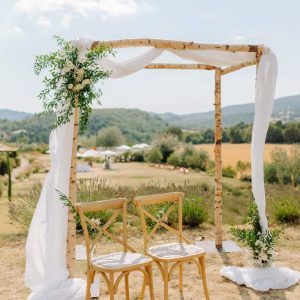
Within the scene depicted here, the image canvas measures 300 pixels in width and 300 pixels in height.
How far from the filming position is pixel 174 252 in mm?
3469

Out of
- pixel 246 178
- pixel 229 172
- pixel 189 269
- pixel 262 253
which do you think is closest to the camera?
pixel 262 253

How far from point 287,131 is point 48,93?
2349 centimetres

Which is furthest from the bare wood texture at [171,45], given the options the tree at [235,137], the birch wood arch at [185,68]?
the tree at [235,137]

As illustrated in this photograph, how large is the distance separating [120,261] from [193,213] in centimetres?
355

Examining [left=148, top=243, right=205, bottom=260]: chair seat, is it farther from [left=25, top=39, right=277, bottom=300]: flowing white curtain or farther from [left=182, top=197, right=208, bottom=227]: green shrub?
[left=182, top=197, right=208, bottom=227]: green shrub

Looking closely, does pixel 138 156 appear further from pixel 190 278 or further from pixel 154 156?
pixel 190 278

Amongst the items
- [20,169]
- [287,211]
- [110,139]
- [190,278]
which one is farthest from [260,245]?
[110,139]

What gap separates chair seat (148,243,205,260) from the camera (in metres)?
3.33

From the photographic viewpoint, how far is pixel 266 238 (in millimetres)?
4180

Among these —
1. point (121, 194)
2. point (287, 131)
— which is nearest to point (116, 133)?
point (287, 131)

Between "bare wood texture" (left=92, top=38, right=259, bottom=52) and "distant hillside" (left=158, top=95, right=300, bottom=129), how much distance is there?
71334mm

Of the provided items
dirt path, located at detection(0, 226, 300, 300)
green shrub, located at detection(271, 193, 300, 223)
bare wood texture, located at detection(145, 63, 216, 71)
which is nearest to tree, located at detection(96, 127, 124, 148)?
green shrub, located at detection(271, 193, 300, 223)

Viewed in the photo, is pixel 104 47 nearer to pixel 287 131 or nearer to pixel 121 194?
pixel 121 194

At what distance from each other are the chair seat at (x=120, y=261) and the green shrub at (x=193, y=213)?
3.30 m
